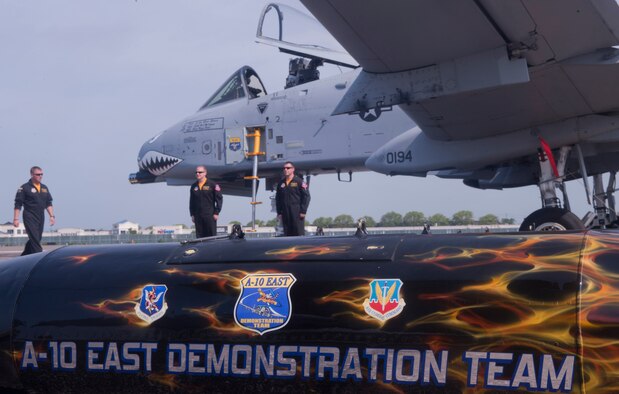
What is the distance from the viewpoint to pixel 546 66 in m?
8.37

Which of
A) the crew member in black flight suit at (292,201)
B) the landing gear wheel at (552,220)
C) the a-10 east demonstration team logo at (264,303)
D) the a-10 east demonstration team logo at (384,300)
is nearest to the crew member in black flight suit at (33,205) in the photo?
the crew member in black flight suit at (292,201)

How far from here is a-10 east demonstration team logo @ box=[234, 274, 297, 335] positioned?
3844 mm

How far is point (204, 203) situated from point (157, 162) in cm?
499

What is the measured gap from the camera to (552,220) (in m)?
8.98

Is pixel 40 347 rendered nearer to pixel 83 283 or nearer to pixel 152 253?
pixel 83 283

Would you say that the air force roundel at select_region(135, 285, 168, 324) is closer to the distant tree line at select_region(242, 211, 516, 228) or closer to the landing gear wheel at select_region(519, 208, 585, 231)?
the landing gear wheel at select_region(519, 208, 585, 231)

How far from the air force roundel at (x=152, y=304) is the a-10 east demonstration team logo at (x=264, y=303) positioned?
0.46m

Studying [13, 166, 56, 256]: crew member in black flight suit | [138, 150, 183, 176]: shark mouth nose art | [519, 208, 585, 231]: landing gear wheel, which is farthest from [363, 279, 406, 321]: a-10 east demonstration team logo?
[138, 150, 183, 176]: shark mouth nose art

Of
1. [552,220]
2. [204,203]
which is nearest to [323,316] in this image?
[552,220]

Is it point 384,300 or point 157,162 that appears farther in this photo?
point 157,162

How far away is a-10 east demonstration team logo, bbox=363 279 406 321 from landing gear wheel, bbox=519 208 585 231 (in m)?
5.63

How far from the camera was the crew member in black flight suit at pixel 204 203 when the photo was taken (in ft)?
33.2

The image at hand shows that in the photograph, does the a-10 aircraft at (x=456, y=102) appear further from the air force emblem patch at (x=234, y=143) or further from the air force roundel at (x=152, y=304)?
the air force roundel at (x=152, y=304)

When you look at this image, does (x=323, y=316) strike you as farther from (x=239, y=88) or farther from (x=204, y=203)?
(x=239, y=88)
